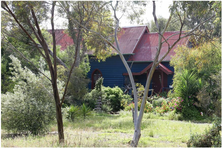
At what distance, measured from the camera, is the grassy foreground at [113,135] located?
8539 mm

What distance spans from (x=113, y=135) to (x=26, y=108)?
3.51m

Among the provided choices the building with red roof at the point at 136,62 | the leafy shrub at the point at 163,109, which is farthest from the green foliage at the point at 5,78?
the leafy shrub at the point at 163,109

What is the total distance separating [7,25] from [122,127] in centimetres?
643

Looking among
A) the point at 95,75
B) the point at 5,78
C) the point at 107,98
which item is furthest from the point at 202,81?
the point at 5,78

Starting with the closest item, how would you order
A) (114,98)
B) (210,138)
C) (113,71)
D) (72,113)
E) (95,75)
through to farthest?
(210,138) < (72,113) < (114,98) < (113,71) < (95,75)

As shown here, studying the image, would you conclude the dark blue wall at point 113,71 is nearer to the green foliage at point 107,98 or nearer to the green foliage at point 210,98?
the green foliage at point 107,98

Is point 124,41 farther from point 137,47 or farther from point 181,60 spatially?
point 181,60

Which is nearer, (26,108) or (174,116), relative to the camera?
(26,108)

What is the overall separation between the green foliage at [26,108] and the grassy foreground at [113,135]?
656 mm

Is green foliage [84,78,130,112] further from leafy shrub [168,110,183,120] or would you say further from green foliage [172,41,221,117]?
green foliage [172,41,221,117]

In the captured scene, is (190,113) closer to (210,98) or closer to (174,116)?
(174,116)

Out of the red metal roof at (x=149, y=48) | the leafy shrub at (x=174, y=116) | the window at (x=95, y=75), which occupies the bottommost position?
the leafy shrub at (x=174, y=116)

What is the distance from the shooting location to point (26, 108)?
10695 mm

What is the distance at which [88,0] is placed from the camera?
33.4ft
